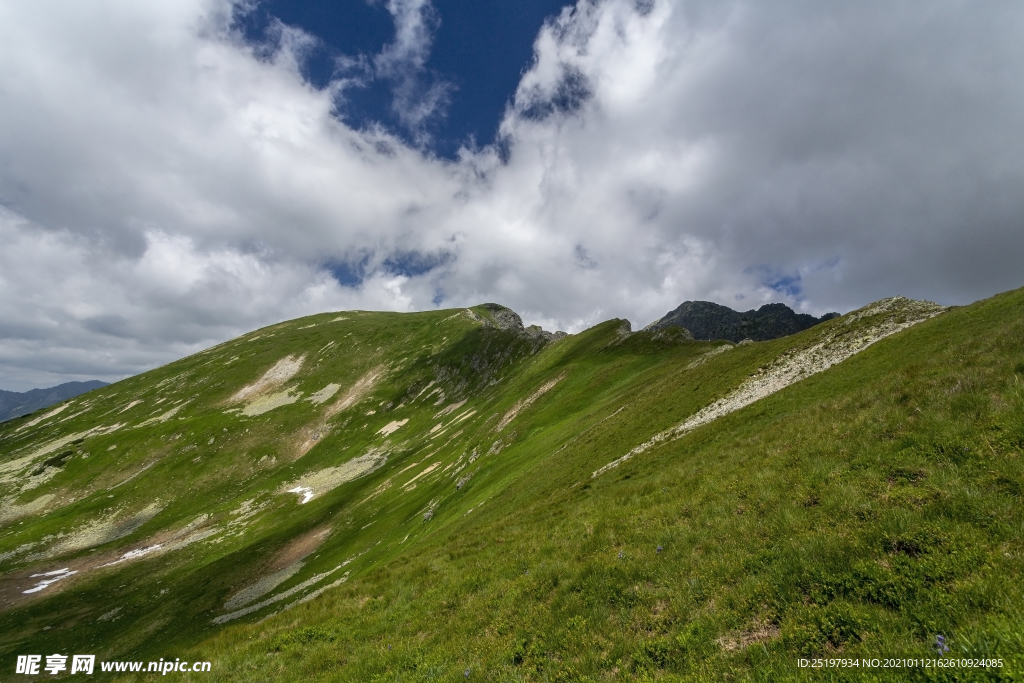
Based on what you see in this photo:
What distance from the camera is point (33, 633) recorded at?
5597 centimetres

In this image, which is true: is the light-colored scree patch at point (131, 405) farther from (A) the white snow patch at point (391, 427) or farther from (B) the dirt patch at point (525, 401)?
(B) the dirt patch at point (525, 401)

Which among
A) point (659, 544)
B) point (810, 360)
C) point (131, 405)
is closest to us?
point (659, 544)

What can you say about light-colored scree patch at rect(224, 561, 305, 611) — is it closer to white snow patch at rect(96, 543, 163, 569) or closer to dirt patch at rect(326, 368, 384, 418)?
white snow patch at rect(96, 543, 163, 569)

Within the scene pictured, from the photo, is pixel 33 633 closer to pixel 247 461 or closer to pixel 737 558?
pixel 247 461

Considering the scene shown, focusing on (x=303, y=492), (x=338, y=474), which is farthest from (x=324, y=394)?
(x=303, y=492)

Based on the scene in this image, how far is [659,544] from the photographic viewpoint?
1466 centimetres

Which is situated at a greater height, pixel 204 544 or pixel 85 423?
pixel 85 423

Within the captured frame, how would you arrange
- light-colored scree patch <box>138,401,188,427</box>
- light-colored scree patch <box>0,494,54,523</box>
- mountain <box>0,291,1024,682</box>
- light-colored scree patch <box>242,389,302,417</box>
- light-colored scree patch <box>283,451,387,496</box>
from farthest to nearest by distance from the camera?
1. light-colored scree patch <box>138,401,188,427</box>
2. light-colored scree patch <box>242,389,302,417</box>
3. light-colored scree patch <box>0,494,54,523</box>
4. light-colored scree patch <box>283,451,387,496</box>
5. mountain <box>0,291,1024,682</box>

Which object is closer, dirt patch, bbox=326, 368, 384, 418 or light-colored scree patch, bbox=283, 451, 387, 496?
light-colored scree patch, bbox=283, 451, 387, 496

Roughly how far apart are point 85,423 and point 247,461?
384 ft

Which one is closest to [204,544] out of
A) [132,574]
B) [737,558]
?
[132,574]

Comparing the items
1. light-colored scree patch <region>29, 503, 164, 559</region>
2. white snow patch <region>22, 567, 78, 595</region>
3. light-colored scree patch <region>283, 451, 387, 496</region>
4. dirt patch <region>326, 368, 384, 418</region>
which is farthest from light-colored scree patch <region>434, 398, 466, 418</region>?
white snow patch <region>22, 567, 78, 595</region>

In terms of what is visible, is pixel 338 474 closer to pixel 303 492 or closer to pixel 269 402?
pixel 303 492

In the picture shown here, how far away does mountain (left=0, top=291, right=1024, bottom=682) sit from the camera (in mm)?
9297
